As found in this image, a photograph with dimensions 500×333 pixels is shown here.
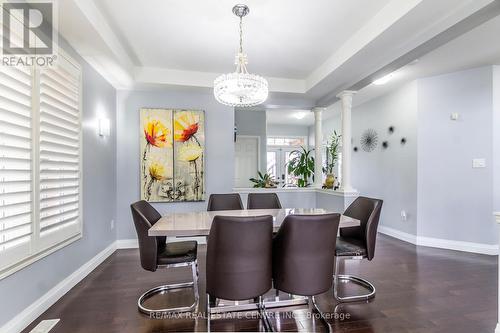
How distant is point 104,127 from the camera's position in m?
3.49

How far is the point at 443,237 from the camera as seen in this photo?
400 centimetres

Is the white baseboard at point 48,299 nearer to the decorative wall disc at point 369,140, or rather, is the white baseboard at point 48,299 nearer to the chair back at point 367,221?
the chair back at point 367,221

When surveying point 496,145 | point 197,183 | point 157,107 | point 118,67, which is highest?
point 118,67

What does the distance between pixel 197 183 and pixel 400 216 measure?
3465 millimetres

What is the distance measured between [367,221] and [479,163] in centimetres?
256

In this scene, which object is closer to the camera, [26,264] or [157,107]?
[26,264]

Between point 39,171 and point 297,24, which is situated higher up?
point 297,24

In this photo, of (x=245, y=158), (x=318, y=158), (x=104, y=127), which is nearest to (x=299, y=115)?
(x=245, y=158)

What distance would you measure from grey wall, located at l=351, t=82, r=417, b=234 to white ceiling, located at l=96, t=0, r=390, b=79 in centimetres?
188

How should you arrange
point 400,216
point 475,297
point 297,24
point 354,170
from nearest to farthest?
point 475,297
point 297,24
point 400,216
point 354,170

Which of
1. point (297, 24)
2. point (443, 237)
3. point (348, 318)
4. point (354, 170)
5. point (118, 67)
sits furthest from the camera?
point (354, 170)

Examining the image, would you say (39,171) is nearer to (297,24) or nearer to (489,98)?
(297,24)

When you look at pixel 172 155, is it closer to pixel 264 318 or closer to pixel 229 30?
pixel 229 30

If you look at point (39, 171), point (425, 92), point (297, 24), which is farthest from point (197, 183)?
point (425, 92)
